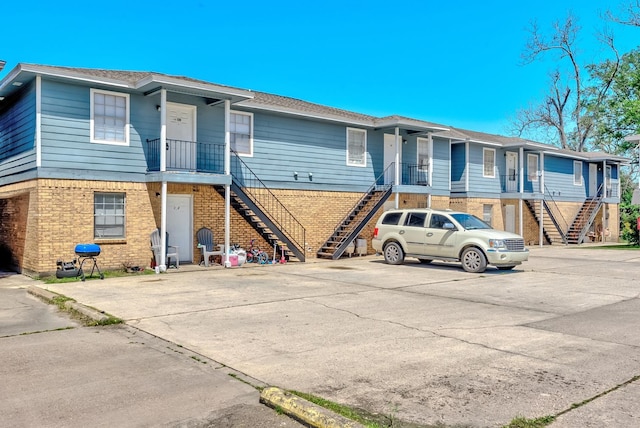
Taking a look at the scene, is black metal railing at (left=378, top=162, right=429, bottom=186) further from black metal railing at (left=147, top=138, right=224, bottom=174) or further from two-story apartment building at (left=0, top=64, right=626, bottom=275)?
black metal railing at (left=147, top=138, right=224, bottom=174)

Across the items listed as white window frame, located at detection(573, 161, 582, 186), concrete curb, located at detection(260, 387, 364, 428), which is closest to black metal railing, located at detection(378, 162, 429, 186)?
white window frame, located at detection(573, 161, 582, 186)

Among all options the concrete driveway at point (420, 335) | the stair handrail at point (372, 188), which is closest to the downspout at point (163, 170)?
the concrete driveway at point (420, 335)

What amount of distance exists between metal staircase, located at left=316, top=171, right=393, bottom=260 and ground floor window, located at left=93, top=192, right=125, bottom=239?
743 cm

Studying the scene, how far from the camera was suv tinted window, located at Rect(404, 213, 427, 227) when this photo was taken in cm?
1665

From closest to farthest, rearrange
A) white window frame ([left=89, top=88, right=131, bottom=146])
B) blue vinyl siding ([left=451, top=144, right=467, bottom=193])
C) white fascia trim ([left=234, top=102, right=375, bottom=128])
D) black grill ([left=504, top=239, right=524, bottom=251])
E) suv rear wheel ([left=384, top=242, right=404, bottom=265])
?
white window frame ([left=89, top=88, right=131, bottom=146])
black grill ([left=504, top=239, right=524, bottom=251])
suv rear wheel ([left=384, top=242, right=404, bottom=265])
white fascia trim ([left=234, top=102, right=375, bottom=128])
blue vinyl siding ([left=451, top=144, right=467, bottom=193])

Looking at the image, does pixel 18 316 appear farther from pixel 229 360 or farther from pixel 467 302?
pixel 467 302

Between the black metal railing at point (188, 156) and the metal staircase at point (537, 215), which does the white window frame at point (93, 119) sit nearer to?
the black metal railing at point (188, 156)

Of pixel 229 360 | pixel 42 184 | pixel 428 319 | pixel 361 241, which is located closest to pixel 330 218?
pixel 361 241

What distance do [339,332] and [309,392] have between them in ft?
8.57

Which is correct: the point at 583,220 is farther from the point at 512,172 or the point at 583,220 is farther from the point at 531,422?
the point at 531,422

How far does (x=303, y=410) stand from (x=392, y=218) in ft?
44.6

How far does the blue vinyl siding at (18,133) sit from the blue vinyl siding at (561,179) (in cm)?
2758

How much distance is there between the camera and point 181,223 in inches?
666

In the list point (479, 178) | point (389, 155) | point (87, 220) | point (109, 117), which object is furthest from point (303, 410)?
point (479, 178)
